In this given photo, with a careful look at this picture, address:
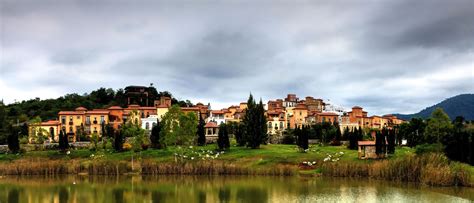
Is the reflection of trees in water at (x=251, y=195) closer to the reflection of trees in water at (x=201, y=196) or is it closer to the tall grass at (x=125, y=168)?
the reflection of trees in water at (x=201, y=196)

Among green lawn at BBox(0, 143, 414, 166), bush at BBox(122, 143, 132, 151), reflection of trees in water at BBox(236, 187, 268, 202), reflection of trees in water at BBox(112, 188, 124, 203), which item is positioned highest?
bush at BBox(122, 143, 132, 151)

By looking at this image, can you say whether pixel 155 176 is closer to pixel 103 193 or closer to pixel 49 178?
pixel 49 178

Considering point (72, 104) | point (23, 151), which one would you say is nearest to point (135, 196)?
point (23, 151)

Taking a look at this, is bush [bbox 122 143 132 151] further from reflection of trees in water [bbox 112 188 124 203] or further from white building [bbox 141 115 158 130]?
reflection of trees in water [bbox 112 188 124 203]

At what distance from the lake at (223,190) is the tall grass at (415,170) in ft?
4.54

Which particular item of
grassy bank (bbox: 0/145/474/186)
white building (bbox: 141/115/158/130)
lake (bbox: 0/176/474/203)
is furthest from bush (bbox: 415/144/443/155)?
white building (bbox: 141/115/158/130)

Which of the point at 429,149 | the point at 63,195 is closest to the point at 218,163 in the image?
the point at 63,195

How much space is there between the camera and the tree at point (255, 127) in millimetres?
72625

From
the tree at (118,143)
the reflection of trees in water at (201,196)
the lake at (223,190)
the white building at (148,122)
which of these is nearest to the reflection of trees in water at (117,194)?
the lake at (223,190)

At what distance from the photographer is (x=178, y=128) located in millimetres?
69312

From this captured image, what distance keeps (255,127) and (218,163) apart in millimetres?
12341

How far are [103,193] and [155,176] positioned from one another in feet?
55.1

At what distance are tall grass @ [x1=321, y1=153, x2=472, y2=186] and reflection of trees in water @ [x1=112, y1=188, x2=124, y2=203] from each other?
2263 cm

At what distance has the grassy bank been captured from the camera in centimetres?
5338
